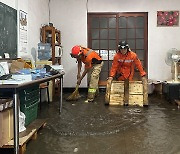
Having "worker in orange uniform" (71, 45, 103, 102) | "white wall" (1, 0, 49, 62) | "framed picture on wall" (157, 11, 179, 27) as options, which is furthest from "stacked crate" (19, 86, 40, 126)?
"framed picture on wall" (157, 11, 179, 27)

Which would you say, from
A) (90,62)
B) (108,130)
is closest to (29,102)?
(108,130)

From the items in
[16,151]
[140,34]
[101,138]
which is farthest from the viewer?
[140,34]

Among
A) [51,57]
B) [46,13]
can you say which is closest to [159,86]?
[51,57]

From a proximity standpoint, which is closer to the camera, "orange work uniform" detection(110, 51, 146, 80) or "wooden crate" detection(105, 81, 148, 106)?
→ "wooden crate" detection(105, 81, 148, 106)

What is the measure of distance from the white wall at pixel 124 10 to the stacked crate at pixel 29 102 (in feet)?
12.6

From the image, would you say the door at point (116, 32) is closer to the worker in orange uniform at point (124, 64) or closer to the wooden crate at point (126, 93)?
the worker in orange uniform at point (124, 64)

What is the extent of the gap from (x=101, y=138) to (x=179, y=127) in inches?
48.8

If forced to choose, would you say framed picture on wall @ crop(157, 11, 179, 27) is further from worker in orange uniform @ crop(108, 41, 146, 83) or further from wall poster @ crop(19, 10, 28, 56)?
wall poster @ crop(19, 10, 28, 56)

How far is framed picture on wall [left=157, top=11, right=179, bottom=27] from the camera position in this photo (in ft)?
23.3

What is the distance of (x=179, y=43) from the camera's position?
23.7 ft

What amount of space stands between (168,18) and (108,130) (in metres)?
4.69

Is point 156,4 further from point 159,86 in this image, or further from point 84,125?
point 84,125

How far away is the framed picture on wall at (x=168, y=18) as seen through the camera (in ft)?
23.3

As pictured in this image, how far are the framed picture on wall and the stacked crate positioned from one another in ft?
15.4
